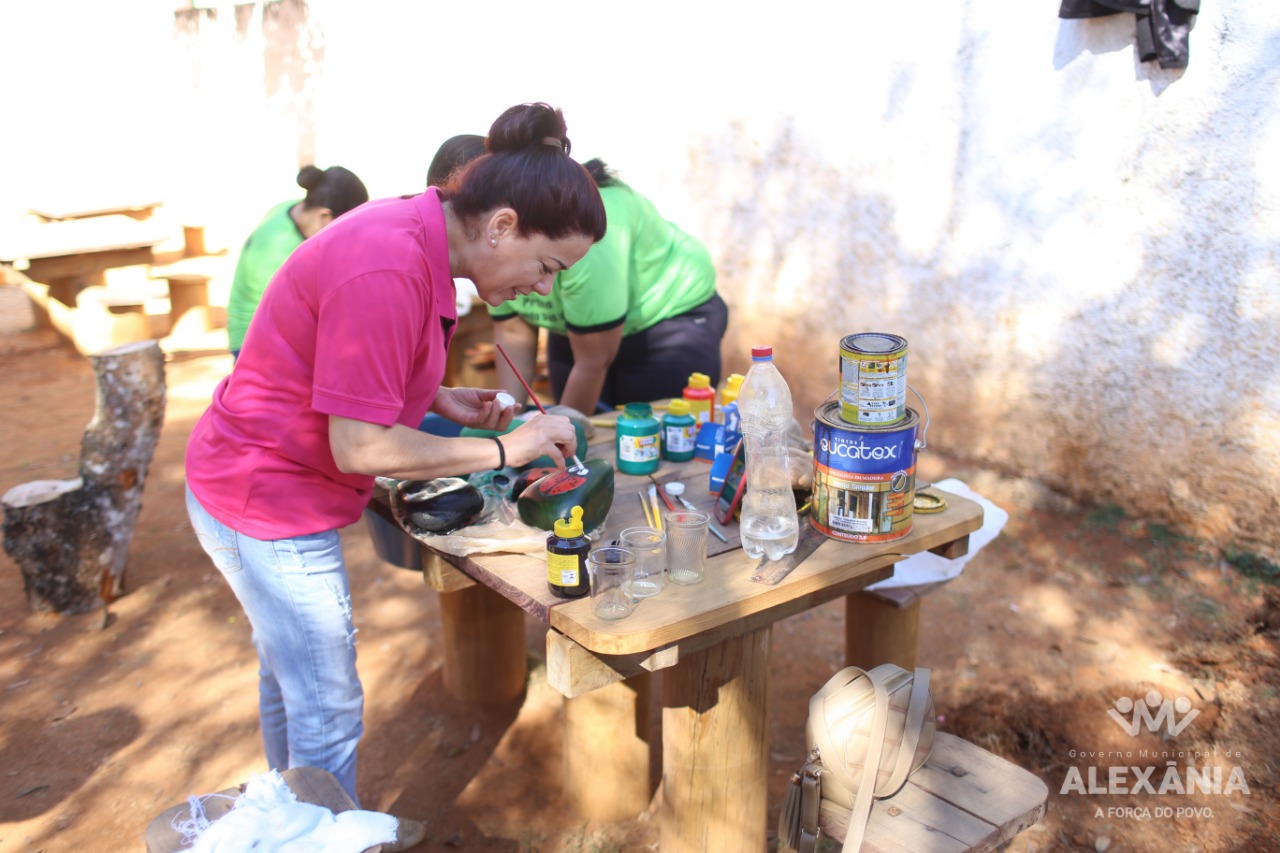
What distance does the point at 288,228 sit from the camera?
377 cm

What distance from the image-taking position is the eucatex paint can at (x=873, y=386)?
6.84ft

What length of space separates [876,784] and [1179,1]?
132 inches

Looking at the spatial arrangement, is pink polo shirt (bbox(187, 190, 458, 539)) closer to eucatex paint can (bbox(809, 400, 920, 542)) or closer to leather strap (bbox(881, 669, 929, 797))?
eucatex paint can (bbox(809, 400, 920, 542))

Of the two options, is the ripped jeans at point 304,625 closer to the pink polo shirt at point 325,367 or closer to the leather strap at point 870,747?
the pink polo shirt at point 325,367

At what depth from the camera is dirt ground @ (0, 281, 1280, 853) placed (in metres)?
3.04

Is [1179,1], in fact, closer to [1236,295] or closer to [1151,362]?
[1236,295]

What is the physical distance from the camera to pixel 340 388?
6.06ft

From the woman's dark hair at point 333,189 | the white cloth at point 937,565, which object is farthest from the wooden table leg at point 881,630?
the woman's dark hair at point 333,189

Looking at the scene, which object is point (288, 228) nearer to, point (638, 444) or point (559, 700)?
point (638, 444)

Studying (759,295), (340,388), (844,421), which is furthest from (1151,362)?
(340,388)

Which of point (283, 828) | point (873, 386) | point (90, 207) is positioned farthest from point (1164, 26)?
point (90, 207)

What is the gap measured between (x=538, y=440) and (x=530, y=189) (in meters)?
0.53

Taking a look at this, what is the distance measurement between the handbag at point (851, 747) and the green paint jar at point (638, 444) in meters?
0.86

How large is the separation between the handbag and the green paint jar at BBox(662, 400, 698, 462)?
91 centimetres
